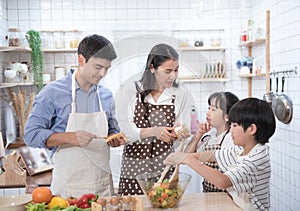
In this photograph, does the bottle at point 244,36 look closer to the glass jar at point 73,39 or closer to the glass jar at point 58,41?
the glass jar at point 73,39

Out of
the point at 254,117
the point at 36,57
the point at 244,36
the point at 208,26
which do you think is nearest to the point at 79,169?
the point at 254,117

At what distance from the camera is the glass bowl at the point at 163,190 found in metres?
1.45

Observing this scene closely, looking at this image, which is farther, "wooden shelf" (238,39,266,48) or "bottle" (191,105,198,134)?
"wooden shelf" (238,39,266,48)

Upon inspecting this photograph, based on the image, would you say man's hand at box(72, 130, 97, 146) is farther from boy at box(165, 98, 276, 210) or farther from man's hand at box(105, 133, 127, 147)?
boy at box(165, 98, 276, 210)

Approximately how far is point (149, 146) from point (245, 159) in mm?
555

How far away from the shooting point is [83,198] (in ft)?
4.80

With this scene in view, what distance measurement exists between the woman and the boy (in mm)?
135

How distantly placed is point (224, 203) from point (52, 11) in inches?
115

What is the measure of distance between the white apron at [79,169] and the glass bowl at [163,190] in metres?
0.18

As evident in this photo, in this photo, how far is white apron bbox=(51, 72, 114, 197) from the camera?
5.10 ft

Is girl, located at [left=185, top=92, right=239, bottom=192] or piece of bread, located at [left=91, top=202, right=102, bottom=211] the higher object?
girl, located at [left=185, top=92, right=239, bottom=192]

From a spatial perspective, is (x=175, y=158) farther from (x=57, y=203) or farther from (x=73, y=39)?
(x=73, y=39)

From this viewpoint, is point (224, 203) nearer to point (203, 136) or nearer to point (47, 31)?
point (203, 136)

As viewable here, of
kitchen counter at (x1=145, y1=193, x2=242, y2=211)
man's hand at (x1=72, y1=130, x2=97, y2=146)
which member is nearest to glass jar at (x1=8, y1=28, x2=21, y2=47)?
man's hand at (x1=72, y1=130, x2=97, y2=146)
